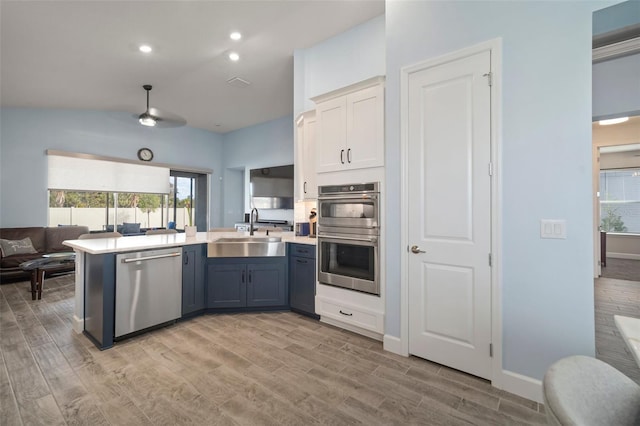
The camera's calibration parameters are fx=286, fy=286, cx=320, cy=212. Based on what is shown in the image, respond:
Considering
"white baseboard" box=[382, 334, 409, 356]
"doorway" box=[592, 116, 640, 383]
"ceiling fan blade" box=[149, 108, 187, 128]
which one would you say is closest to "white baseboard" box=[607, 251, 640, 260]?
"doorway" box=[592, 116, 640, 383]

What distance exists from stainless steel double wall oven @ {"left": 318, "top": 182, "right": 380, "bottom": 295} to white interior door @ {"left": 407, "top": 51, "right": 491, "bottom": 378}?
38 cm

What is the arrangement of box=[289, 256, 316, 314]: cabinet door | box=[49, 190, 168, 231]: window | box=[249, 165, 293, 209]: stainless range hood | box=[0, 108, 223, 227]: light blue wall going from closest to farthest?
1. box=[289, 256, 316, 314]: cabinet door
2. box=[0, 108, 223, 227]: light blue wall
3. box=[49, 190, 168, 231]: window
4. box=[249, 165, 293, 209]: stainless range hood

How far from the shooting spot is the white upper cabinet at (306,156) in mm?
3443

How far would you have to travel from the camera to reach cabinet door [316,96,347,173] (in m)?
2.92

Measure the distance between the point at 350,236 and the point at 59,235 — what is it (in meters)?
5.79

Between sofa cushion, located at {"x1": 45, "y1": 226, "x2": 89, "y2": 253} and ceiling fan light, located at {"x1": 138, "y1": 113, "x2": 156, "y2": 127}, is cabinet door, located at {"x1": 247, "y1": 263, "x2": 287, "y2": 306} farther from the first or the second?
sofa cushion, located at {"x1": 45, "y1": 226, "x2": 89, "y2": 253}

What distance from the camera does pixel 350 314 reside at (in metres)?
2.85

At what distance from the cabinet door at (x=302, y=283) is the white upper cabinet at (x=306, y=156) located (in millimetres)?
783

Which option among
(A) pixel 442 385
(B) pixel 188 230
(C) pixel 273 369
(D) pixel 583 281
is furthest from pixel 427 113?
(B) pixel 188 230

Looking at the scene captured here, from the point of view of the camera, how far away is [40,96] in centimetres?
478

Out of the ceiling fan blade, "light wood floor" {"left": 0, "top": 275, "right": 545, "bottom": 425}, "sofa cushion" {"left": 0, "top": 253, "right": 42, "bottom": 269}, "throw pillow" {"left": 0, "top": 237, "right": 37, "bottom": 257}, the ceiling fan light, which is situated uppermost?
the ceiling fan blade

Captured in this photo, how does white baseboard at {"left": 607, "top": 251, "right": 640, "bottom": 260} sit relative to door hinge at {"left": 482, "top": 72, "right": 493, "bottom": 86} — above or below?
below

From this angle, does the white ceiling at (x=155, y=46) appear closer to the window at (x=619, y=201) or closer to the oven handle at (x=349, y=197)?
the oven handle at (x=349, y=197)

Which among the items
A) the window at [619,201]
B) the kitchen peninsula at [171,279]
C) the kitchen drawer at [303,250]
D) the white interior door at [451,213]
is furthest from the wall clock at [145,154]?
the window at [619,201]
